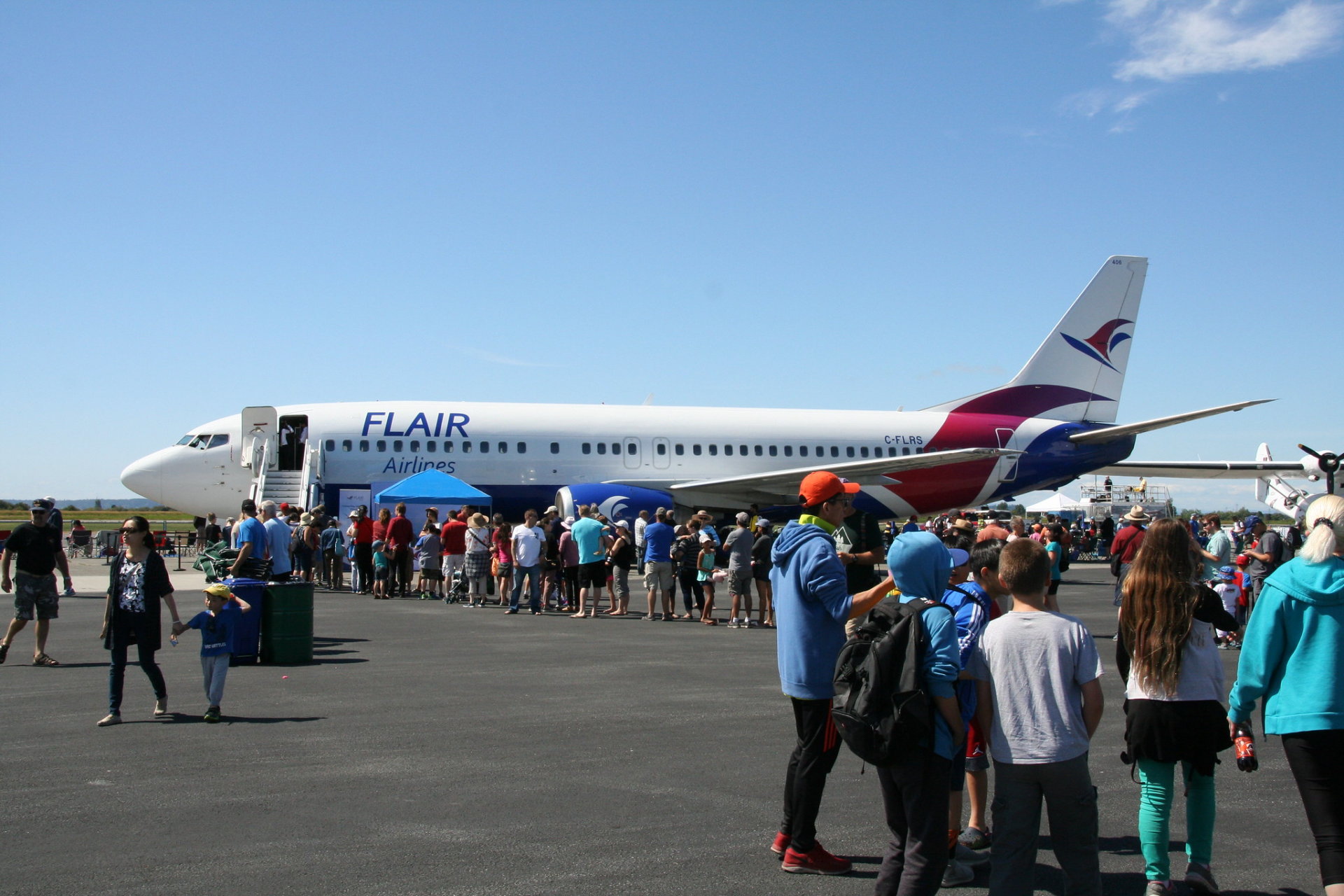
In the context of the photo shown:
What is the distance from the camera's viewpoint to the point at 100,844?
5.11m

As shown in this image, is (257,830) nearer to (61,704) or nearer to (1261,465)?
(61,704)

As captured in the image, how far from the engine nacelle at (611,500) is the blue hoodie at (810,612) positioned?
1838cm

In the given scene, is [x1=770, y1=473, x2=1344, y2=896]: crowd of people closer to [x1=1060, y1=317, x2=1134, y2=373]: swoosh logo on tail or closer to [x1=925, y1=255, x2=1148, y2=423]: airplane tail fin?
[x1=925, y1=255, x2=1148, y2=423]: airplane tail fin

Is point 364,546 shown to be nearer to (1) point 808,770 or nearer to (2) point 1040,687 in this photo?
(1) point 808,770

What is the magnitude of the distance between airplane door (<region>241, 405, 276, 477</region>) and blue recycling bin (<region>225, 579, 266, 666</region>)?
13833 mm

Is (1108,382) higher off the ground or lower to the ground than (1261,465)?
higher

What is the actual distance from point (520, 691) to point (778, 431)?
1950 cm

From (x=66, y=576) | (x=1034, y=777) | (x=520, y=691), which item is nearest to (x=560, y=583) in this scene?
(x=66, y=576)

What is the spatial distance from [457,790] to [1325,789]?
13.9 feet

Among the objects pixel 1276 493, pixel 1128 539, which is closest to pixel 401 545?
pixel 1128 539

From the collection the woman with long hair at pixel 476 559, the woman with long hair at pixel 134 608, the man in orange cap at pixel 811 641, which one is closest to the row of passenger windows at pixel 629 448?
the woman with long hair at pixel 476 559

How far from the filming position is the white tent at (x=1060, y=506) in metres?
53.5

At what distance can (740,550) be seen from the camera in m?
15.4

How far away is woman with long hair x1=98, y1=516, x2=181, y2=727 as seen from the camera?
7.89 metres
